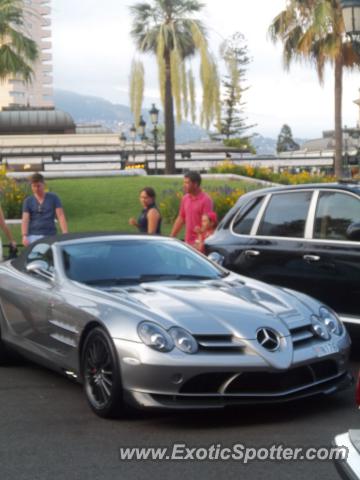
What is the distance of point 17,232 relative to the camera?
26.6m

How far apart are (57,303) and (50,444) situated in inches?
71.0

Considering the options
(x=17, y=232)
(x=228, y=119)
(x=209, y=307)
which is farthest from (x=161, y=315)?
(x=228, y=119)

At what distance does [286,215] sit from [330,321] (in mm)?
2933

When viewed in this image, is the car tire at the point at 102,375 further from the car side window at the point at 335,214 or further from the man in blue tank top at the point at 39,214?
the man in blue tank top at the point at 39,214

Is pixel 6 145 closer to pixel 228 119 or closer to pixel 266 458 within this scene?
pixel 228 119

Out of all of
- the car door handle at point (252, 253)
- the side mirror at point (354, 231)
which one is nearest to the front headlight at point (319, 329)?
the side mirror at point (354, 231)

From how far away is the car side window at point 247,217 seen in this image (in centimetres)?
1106

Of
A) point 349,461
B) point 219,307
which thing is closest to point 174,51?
point 219,307

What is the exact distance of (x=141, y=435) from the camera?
7.08 m

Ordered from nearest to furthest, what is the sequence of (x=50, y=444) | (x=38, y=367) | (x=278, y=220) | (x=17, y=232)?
(x=50, y=444)
(x=38, y=367)
(x=278, y=220)
(x=17, y=232)

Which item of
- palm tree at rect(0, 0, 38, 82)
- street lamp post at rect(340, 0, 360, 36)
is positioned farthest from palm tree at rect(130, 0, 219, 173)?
street lamp post at rect(340, 0, 360, 36)

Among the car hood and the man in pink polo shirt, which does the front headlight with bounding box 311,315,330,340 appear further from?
the man in pink polo shirt

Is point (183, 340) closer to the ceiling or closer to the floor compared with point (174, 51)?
closer to the floor

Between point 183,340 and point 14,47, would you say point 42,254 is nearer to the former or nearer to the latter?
point 183,340
